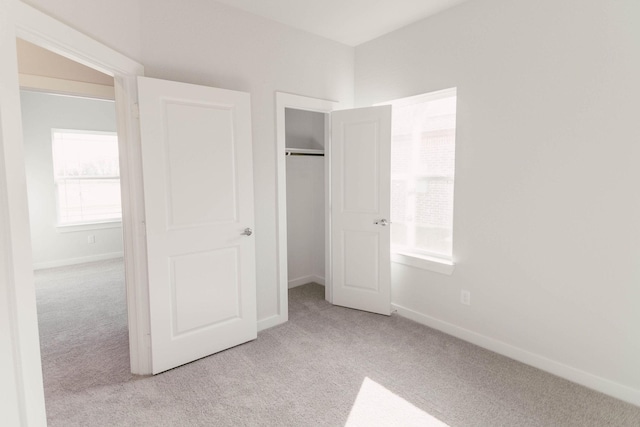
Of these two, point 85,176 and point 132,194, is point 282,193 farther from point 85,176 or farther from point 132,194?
point 85,176

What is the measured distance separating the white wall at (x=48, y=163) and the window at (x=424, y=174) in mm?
5108

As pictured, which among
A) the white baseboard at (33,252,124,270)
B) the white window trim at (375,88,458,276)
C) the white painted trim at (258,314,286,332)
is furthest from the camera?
the white baseboard at (33,252,124,270)

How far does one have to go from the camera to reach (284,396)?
86.9 inches

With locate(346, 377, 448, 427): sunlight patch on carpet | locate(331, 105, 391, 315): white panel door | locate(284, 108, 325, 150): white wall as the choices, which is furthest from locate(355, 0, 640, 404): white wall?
locate(284, 108, 325, 150): white wall

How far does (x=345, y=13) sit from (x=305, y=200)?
224 centimetres

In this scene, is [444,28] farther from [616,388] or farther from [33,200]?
[33,200]

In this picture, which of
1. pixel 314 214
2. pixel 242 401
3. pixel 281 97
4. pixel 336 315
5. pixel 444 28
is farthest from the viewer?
pixel 314 214

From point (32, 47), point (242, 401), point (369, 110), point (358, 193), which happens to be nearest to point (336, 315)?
point (358, 193)

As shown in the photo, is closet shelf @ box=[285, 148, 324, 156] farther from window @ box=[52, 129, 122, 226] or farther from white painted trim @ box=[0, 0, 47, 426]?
window @ box=[52, 129, 122, 226]

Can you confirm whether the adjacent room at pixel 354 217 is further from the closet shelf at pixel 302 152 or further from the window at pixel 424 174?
the closet shelf at pixel 302 152

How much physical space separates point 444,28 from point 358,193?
5.39 ft

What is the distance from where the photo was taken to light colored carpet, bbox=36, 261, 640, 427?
2010 mm

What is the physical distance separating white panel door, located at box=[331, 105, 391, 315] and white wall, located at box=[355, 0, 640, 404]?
0.54 m

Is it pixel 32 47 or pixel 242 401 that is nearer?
pixel 242 401
